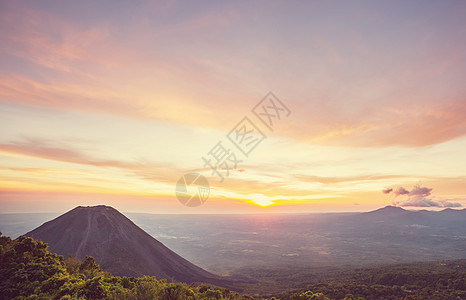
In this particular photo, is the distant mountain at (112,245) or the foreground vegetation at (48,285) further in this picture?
the distant mountain at (112,245)

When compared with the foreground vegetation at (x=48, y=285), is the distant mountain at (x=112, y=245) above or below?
below

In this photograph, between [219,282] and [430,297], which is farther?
[219,282]

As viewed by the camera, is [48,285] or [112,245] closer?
[48,285]

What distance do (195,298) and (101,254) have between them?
82.2 m

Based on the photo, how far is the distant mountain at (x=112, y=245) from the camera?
8669 cm

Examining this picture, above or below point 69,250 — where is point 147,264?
below

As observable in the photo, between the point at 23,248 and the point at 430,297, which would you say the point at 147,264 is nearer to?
the point at 23,248

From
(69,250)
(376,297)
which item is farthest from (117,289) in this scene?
(69,250)

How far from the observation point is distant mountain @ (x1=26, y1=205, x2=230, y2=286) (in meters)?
86.7

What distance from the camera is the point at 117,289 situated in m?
23.0

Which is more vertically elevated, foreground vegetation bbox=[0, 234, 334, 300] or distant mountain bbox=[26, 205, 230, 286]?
foreground vegetation bbox=[0, 234, 334, 300]

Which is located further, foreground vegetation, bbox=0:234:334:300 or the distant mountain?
the distant mountain

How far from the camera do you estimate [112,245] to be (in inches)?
3688

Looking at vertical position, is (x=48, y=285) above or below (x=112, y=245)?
above
